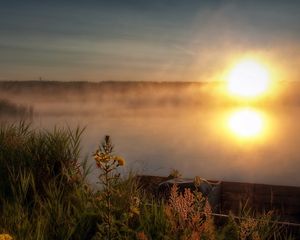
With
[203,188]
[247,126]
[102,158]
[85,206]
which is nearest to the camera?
[102,158]

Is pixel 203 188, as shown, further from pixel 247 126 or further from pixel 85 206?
pixel 247 126

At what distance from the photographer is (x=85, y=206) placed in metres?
6.63

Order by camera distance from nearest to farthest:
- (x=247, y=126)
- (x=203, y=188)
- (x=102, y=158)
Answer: (x=102, y=158)
(x=203, y=188)
(x=247, y=126)

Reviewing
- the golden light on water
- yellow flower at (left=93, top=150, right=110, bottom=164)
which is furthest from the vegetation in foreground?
the golden light on water

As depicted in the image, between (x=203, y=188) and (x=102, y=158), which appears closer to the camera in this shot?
(x=102, y=158)

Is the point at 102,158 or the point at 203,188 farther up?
the point at 102,158

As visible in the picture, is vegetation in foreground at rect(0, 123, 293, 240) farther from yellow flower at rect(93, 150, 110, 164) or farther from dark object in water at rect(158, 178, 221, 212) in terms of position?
dark object in water at rect(158, 178, 221, 212)

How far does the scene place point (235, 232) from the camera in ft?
20.1

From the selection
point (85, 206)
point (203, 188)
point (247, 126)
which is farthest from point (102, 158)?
point (247, 126)

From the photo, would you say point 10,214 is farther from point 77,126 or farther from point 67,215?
point 77,126

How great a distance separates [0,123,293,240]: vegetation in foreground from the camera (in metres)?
5.10

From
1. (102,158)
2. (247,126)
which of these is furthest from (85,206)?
(247,126)

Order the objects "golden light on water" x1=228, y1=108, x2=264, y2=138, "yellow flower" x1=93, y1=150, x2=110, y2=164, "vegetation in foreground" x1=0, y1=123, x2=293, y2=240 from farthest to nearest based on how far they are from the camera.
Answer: "golden light on water" x1=228, y1=108, x2=264, y2=138 → "vegetation in foreground" x1=0, y1=123, x2=293, y2=240 → "yellow flower" x1=93, y1=150, x2=110, y2=164

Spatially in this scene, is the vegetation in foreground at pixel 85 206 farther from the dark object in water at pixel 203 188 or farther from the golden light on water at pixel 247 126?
the golden light on water at pixel 247 126
